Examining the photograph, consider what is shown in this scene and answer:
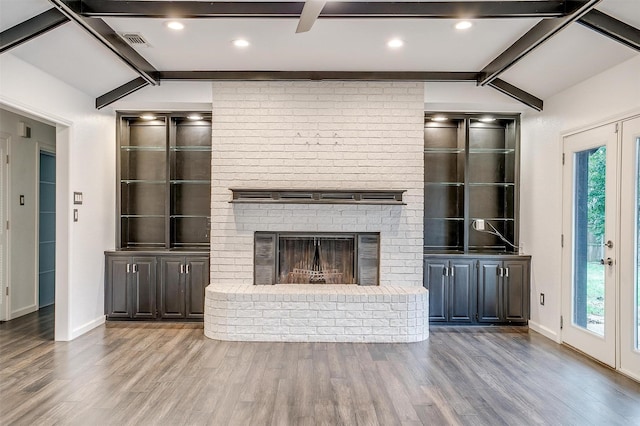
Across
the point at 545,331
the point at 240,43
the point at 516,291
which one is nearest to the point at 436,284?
the point at 516,291

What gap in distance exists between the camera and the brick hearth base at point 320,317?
4473mm

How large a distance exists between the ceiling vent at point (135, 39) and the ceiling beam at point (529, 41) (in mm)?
3356

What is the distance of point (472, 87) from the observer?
492 centimetres

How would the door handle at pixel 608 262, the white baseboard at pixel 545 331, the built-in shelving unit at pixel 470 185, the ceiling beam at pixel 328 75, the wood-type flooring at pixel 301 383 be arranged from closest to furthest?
the wood-type flooring at pixel 301 383 < the door handle at pixel 608 262 < the white baseboard at pixel 545 331 < the ceiling beam at pixel 328 75 < the built-in shelving unit at pixel 470 185

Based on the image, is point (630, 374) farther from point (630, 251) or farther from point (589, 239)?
point (589, 239)

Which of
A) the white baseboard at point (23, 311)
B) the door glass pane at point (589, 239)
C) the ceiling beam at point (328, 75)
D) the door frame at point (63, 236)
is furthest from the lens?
the white baseboard at point (23, 311)

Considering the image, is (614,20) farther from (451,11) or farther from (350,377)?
(350,377)

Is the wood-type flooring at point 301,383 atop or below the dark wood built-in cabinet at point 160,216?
below

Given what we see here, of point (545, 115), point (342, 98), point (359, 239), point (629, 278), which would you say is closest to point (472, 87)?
point (545, 115)

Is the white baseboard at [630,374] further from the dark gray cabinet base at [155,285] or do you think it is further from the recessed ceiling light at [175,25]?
the recessed ceiling light at [175,25]

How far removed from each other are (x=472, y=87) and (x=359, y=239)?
7.24 ft

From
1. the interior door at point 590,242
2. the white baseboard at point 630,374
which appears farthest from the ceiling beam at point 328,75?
the white baseboard at point 630,374

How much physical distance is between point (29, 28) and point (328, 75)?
2.74 meters

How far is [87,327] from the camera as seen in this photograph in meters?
4.74
